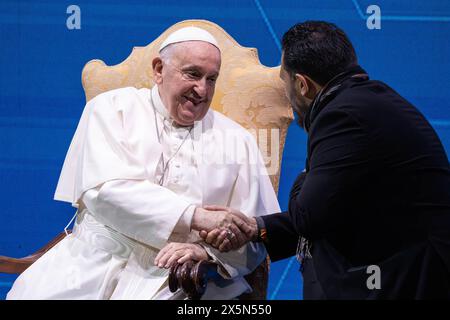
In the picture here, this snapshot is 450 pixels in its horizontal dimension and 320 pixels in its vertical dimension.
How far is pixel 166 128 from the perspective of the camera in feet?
9.84

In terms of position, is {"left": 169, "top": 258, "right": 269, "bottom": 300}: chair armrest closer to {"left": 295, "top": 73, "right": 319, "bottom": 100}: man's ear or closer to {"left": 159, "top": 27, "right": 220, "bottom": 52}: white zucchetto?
{"left": 295, "top": 73, "right": 319, "bottom": 100}: man's ear

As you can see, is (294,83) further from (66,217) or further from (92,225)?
(66,217)

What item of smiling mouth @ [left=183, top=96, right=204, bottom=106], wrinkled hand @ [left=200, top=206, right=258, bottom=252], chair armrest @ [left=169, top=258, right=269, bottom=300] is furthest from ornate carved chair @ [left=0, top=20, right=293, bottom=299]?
chair armrest @ [left=169, top=258, right=269, bottom=300]

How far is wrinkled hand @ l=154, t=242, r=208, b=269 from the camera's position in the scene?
2488mm

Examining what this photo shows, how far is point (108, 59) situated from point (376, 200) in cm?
244

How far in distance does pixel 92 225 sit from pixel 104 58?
1.67 metres

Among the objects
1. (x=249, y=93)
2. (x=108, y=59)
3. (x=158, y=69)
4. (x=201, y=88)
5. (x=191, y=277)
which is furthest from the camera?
(x=108, y=59)

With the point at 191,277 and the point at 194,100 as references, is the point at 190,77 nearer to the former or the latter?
the point at 194,100

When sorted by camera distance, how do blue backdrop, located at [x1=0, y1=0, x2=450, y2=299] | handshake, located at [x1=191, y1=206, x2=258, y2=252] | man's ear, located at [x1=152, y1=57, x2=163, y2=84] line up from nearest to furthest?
1. handshake, located at [x1=191, y1=206, x2=258, y2=252]
2. man's ear, located at [x1=152, y1=57, x2=163, y2=84]
3. blue backdrop, located at [x1=0, y1=0, x2=450, y2=299]

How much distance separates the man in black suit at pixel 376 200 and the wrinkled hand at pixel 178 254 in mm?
446

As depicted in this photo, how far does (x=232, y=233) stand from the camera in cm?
266

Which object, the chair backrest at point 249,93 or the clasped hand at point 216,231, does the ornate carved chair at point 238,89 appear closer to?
the chair backrest at point 249,93

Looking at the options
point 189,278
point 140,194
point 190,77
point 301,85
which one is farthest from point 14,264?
point 301,85

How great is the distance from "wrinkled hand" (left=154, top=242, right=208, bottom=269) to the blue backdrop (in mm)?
1618
